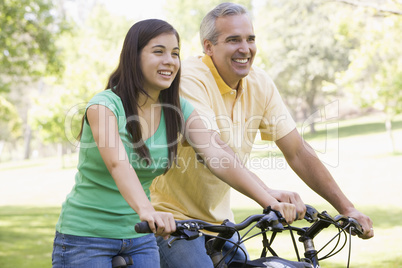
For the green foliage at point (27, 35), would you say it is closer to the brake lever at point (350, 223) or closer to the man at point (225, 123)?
the man at point (225, 123)

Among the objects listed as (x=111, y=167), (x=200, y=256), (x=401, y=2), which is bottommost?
(x=200, y=256)

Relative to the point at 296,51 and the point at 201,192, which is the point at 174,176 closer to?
the point at 201,192

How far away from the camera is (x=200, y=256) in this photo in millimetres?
2900

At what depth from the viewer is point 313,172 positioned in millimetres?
3408

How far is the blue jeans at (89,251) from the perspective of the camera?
102 inches

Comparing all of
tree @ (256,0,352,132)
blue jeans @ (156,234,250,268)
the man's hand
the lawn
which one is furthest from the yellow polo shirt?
tree @ (256,0,352,132)

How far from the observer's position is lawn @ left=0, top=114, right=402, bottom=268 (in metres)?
8.68

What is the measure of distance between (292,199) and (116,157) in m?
0.83

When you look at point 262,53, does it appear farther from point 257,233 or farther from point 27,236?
point 257,233

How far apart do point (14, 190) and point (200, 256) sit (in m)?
26.6

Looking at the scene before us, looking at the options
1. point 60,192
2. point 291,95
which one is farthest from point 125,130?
point 291,95

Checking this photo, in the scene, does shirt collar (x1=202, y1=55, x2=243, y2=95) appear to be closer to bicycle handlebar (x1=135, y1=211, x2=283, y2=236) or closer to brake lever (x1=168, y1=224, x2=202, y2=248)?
bicycle handlebar (x1=135, y1=211, x2=283, y2=236)

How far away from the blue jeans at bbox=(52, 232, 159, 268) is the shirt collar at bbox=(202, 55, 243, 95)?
1.17 metres

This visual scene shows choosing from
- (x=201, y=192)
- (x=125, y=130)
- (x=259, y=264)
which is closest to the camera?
(x=259, y=264)
